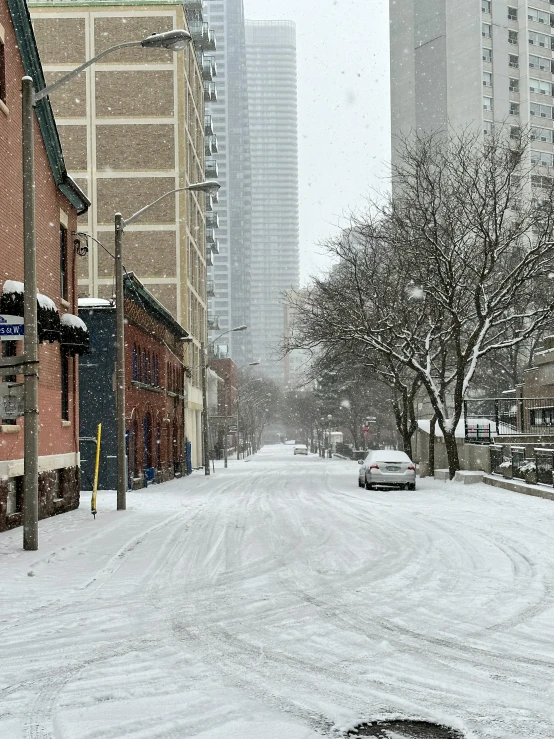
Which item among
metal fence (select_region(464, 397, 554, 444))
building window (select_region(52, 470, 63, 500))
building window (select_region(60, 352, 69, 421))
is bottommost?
building window (select_region(52, 470, 63, 500))

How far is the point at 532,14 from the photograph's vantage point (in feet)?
330

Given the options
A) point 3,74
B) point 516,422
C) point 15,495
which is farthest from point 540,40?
point 15,495

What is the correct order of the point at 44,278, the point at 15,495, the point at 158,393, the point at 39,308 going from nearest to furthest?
the point at 15,495 < the point at 39,308 < the point at 44,278 < the point at 158,393

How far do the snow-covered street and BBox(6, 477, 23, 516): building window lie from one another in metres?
1.22

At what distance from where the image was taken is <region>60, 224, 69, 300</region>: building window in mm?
22047

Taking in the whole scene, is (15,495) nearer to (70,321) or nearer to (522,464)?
(70,321)

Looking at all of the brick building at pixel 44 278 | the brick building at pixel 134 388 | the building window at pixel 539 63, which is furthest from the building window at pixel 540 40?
the brick building at pixel 44 278

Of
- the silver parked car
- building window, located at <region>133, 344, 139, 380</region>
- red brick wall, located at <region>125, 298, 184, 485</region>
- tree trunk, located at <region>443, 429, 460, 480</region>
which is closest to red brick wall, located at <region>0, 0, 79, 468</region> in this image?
the silver parked car

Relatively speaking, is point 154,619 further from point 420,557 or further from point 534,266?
point 534,266

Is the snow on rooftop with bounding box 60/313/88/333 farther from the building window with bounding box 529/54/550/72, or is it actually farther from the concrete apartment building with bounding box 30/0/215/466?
the building window with bounding box 529/54/550/72

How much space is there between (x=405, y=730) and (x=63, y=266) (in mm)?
18888

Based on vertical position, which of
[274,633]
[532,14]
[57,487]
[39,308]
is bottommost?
[274,633]

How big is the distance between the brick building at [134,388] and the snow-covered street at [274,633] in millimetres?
18303

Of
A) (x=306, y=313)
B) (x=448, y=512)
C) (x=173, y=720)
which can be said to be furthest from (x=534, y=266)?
(x=173, y=720)
